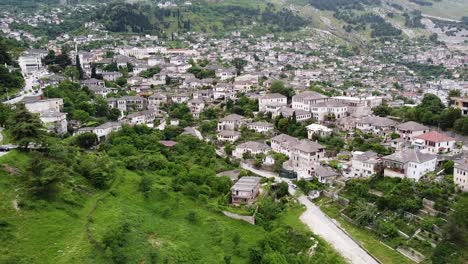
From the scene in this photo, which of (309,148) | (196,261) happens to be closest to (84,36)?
(309,148)

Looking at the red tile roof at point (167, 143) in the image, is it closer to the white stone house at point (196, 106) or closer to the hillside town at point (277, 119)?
the hillside town at point (277, 119)

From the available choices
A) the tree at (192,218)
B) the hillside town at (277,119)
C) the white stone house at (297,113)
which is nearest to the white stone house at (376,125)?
the hillside town at (277,119)

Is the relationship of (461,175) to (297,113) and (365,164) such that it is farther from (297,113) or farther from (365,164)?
(297,113)

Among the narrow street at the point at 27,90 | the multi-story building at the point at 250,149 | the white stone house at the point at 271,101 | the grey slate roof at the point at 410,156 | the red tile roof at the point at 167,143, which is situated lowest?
the multi-story building at the point at 250,149

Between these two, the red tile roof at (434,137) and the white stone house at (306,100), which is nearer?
the red tile roof at (434,137)

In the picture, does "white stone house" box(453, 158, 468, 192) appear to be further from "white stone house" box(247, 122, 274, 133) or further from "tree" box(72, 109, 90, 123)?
"tree" box(72, 109, 90, 123)

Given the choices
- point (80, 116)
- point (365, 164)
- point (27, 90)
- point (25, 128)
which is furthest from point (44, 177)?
point (27, 90)
